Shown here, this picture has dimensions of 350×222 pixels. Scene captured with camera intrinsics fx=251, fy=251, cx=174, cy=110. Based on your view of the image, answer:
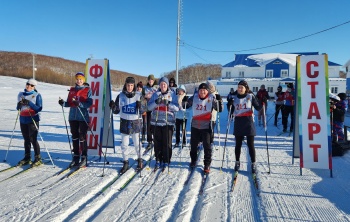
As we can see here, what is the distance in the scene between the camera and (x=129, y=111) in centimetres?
486

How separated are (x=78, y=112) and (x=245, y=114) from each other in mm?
3244

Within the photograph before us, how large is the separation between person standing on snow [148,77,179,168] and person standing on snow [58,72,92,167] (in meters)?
1.30

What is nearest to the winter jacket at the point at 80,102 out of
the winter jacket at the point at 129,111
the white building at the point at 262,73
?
the winter jacket at the point at 129,111

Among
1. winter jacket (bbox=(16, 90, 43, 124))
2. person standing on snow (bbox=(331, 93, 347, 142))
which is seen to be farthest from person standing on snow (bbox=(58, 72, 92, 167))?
person standing on snow (bbox=(331, 93, 347, 142))

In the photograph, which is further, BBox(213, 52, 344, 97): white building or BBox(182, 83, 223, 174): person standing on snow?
BBox(213, 52, 344, 97): white building

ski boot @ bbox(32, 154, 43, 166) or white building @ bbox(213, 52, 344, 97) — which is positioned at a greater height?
white building @ bbox(213, 52, 344, 97)

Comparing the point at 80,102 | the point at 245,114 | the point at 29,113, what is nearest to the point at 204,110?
the point at 245,114

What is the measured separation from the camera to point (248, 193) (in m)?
3.88

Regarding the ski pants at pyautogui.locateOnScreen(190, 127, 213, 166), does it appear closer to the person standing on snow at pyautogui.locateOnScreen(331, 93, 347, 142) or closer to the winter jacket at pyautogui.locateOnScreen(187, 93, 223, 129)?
the winter jacket at pyautogui.locateOnScreen(187, 93, 223, 129)

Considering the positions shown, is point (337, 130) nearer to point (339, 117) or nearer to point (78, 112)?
point (339, 117)

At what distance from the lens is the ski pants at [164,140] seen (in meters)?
5.05

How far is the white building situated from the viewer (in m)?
38.6

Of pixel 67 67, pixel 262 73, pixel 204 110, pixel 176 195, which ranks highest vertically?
pixel 67 67

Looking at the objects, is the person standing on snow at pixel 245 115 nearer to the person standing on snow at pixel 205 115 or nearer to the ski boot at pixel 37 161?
the person standing on snow at pixel 205 115
